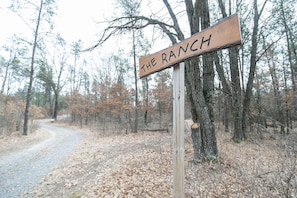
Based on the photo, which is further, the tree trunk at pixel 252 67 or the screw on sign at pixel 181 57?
the tree trunk at pixel 252 67

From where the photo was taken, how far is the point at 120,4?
18.6 feet

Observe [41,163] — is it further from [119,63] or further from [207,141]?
[119,63]

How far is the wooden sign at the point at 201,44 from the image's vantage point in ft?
4.34

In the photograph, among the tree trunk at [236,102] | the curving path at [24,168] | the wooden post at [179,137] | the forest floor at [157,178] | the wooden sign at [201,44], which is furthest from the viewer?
the tree trunk at [236,102]

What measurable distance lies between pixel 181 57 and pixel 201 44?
0.27 metres

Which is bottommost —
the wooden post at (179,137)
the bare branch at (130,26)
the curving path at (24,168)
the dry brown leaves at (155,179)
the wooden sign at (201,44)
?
the curving path at (24,168)

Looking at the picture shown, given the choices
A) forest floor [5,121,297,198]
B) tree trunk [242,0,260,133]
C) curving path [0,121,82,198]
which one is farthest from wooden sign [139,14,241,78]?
tree trunk [242,0,260,133]

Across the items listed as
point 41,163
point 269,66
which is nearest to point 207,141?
point 41,163

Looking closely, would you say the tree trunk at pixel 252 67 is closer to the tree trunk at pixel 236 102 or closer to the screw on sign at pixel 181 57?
the tree trunk at pixel 236 102

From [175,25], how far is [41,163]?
6.64 m

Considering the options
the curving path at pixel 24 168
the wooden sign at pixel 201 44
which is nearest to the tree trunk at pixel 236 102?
the wooden sign at pixel 201 44

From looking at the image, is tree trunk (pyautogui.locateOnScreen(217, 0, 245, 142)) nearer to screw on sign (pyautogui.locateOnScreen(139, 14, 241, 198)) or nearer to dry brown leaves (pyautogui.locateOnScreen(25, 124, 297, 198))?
dry brown leaves (pyautogui.locateOnScreen(25, 124, 297, 198))

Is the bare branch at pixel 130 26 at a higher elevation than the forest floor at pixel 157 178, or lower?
higher

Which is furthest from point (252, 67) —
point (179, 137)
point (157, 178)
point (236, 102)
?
point (179, 137)
